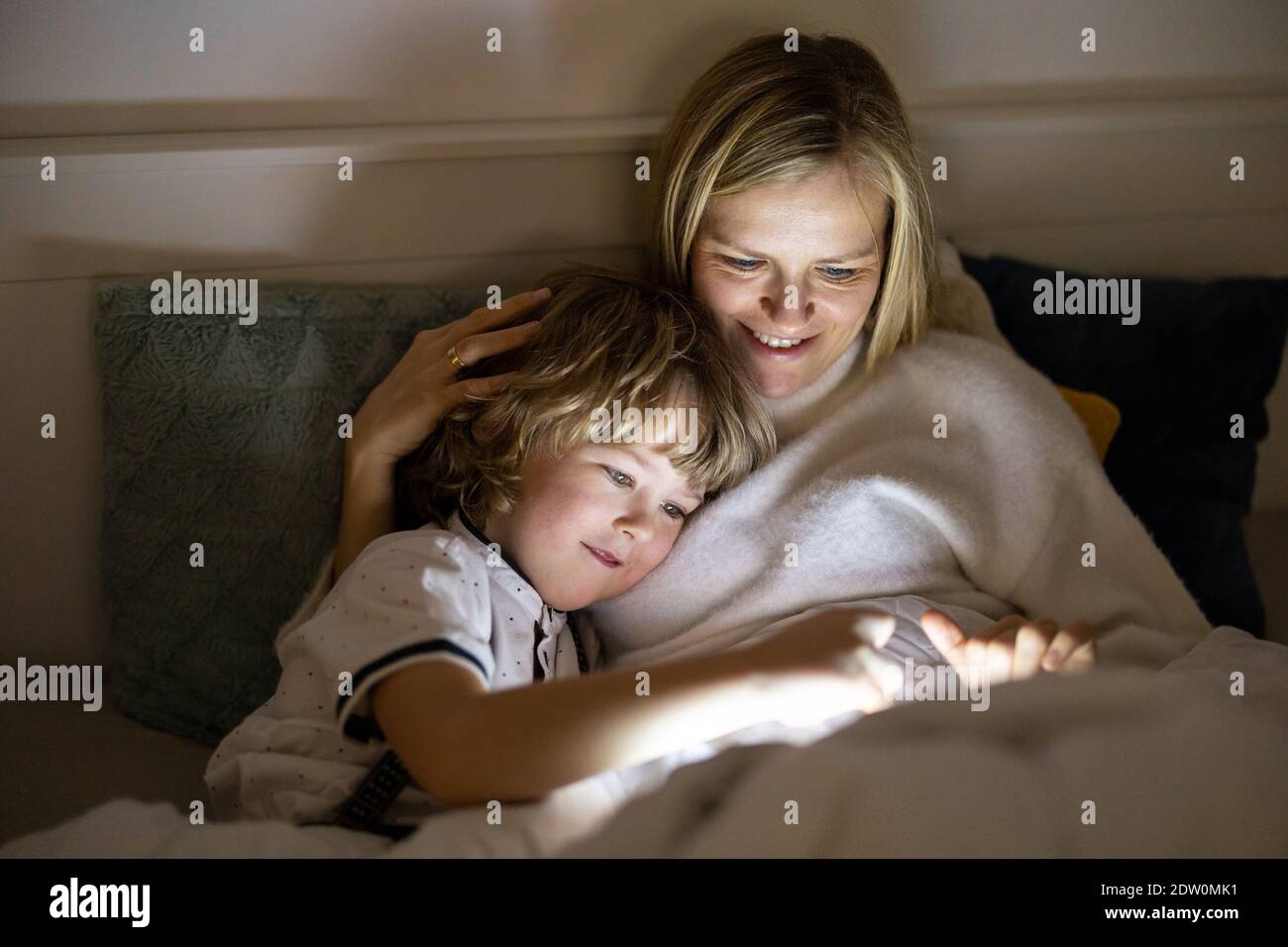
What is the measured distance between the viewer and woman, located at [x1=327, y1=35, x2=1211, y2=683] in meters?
1.09

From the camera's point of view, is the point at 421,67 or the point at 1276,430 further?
the point at 1276,430

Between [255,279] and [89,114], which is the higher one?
[89,114]

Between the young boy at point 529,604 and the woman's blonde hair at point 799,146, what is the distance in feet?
0.44

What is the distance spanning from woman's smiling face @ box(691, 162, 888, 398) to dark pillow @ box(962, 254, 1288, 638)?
31 cm

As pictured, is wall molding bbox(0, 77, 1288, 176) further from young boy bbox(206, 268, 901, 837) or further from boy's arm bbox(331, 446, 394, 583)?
boy's arm bbox(331, 446, 394, 583)

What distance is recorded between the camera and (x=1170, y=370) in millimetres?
1329

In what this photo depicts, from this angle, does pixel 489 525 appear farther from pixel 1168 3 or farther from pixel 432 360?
pixel 1168 3

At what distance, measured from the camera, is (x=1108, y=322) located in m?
1.34

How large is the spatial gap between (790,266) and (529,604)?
0.46 metres

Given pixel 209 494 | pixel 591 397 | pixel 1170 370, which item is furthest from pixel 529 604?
pixel 1170 370

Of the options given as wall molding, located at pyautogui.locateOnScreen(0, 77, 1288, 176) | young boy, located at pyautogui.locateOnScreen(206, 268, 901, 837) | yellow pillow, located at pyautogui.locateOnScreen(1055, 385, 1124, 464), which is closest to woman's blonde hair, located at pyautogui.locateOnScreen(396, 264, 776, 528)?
young boy, located at pyautogui.locateOnScreen(206, 268, 901, 837)

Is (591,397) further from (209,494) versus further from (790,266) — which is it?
(209,494)
